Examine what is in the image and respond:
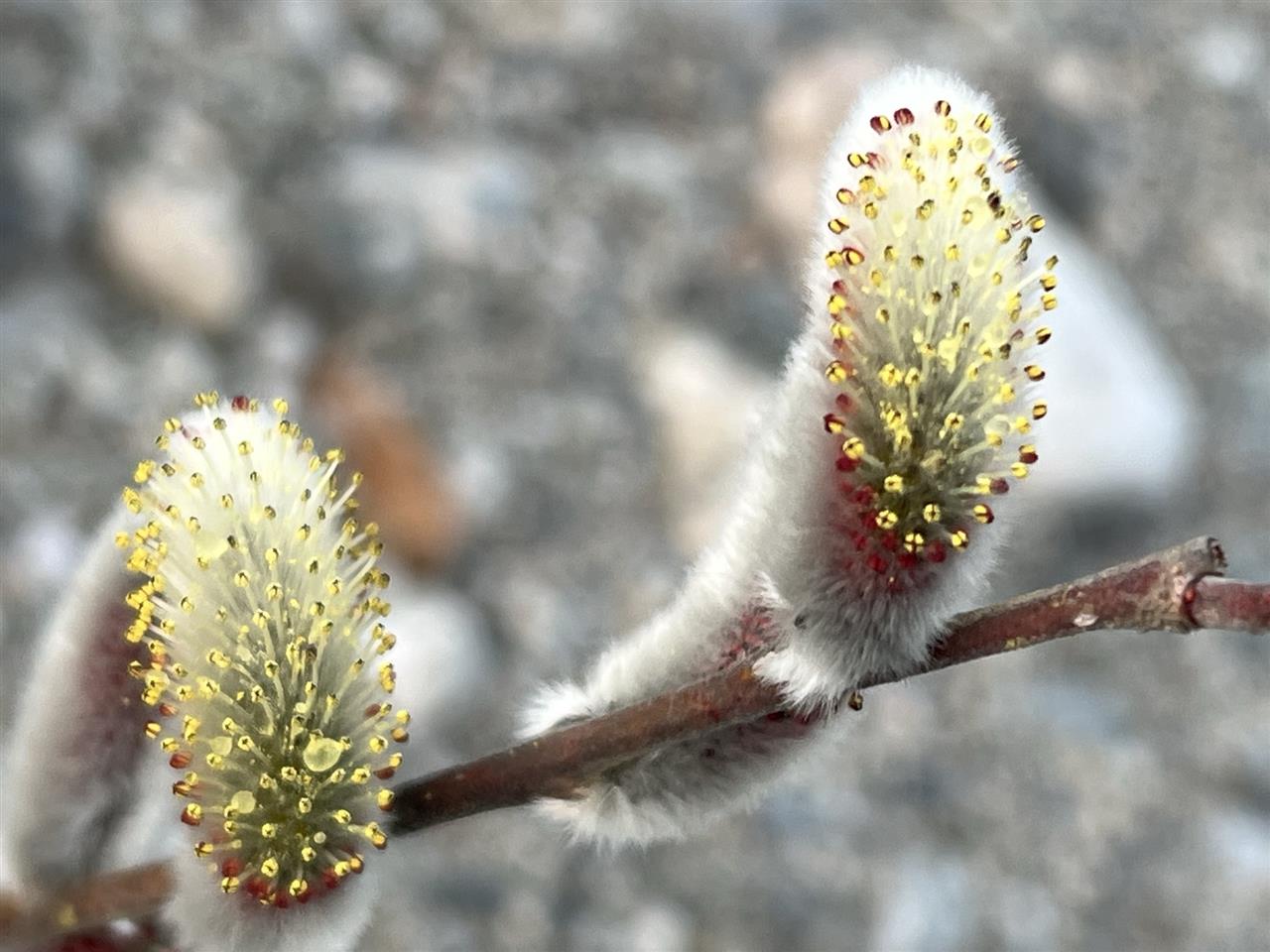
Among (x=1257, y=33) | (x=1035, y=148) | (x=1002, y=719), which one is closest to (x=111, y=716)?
(x=1002, y=719)

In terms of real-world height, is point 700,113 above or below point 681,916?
above

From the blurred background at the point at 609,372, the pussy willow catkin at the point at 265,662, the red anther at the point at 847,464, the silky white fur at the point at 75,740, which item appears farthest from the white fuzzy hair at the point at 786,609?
the blurred background at the point at 609,372

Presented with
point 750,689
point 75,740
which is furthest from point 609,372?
point 750,689

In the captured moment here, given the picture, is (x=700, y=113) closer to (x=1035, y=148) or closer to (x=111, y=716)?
(x=1035, y=148)

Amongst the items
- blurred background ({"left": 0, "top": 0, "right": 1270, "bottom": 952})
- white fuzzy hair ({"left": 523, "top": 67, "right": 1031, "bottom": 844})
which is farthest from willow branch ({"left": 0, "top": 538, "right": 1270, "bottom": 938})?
blurred background ({"left": 0, "top": 0, "right": 1270, "bottom": 952})

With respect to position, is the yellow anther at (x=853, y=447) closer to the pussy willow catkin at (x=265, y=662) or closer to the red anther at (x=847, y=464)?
the red anther at (x=847, y=464)

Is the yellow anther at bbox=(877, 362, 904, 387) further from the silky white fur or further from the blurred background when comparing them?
the blurred background
